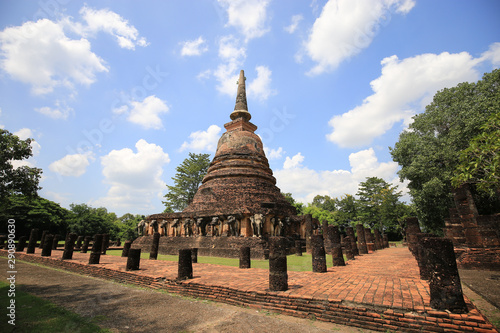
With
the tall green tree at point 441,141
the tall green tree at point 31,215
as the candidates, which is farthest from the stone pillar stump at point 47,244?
the tall green tree at point 441,141

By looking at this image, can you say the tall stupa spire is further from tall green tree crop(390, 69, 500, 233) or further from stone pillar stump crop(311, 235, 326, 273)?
stone pillar stump crop(311, 235, 326, 273)

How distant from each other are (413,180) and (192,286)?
1773 centimetres

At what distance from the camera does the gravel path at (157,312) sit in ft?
11.9

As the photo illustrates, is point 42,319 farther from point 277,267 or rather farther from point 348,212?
point 348,212

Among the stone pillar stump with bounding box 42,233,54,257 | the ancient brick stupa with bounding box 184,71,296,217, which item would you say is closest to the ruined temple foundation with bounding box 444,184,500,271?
the ancient brick stupa with bounding box 184,71,296,217

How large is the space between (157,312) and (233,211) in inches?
359

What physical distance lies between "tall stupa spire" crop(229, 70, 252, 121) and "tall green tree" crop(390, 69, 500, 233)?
13.7m

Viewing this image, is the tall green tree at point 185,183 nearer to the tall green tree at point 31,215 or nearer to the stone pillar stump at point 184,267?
the tall green tree at point 31,215

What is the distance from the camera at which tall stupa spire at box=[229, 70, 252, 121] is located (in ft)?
78.2

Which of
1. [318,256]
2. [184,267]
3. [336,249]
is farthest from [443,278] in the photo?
[336,249]

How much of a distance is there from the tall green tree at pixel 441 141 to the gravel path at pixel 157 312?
15385mm

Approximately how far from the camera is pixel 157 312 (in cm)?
440

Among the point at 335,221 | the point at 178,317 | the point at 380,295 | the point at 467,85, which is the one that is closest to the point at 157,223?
the point at 178,317

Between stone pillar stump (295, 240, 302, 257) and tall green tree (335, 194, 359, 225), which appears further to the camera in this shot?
tall green tree (335, 194, 359, 225)
